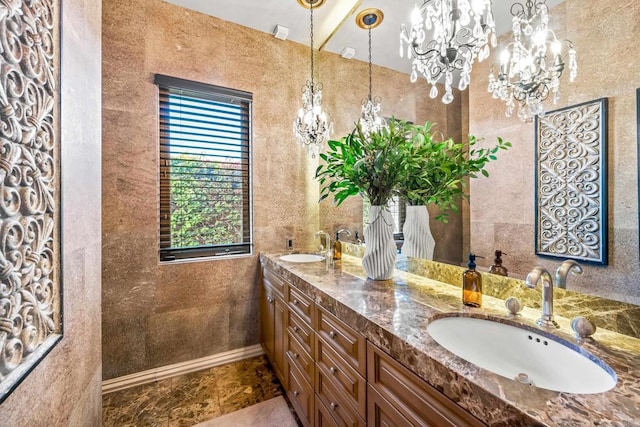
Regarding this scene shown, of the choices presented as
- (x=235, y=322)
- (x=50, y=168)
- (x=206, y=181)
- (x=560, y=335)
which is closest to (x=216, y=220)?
(x=206, y=181)

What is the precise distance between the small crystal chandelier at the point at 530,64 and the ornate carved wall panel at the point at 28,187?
1.61 m

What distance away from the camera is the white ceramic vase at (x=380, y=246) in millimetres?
1495

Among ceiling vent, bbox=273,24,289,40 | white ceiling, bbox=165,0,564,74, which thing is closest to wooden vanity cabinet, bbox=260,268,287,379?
white ceiling, bbox=165,0,564,74

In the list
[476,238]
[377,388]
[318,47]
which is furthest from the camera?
[318,47]

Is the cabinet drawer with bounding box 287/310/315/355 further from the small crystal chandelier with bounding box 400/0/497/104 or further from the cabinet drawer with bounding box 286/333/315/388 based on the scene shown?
the small crystal chandelier with bounding box 400/0/497/104

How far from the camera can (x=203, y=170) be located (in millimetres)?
2238

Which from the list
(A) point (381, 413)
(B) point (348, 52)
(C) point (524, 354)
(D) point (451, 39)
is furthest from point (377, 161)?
(B) point (348, 52)

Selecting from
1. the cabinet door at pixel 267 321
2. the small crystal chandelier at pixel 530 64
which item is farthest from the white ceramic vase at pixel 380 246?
the cabinet door at pixel 267 321

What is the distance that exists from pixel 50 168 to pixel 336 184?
137cm

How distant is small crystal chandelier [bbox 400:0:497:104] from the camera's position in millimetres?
1158

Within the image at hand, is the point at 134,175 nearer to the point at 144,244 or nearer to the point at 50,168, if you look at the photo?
the point at 144,244

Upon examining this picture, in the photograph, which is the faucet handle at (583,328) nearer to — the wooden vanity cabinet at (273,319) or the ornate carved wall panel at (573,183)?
the ornate carved wall panel at (573,183)

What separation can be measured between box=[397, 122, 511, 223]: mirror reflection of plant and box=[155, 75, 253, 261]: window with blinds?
4.82ft

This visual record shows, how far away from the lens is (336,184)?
1.81 m
